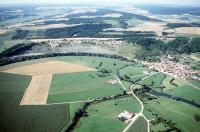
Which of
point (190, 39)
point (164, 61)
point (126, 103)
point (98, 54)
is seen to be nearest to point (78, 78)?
point (126, 103)

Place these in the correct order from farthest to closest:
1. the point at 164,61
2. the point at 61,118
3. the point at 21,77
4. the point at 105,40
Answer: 1. the point at 105,40
2. the point at 164,61
3. the point at 21,77
4. the point at 61,118

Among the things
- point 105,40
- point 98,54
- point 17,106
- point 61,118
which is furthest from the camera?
point 105,40

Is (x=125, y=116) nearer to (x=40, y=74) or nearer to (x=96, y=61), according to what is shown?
(x=40, y=74)

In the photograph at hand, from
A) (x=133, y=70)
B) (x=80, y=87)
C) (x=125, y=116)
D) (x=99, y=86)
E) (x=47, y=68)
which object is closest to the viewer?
(x=125, y=116)

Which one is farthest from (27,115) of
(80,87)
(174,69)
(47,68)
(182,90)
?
(174,69)

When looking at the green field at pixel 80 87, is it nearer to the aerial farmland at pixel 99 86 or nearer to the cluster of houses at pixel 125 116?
the aerial farmland at pixel 99 86

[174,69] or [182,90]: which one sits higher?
[182,90]

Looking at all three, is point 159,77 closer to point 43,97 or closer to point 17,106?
point 43,97
